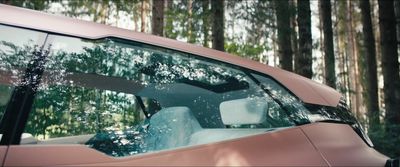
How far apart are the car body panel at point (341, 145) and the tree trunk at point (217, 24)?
27.5 ft

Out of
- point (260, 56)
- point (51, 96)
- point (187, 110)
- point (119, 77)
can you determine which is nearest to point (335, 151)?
point (187, 110)

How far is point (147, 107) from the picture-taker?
2289mm

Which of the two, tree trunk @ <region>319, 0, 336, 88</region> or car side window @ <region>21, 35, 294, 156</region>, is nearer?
car side window @ <region>21, 35, 294, 156</region>

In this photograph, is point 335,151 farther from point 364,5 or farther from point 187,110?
point 364,5

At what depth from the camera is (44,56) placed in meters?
1.68

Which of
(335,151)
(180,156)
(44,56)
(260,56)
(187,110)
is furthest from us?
(260,56)

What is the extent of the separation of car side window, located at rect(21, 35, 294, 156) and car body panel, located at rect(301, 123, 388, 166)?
16 centimetres

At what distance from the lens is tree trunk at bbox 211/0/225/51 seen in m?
10.4

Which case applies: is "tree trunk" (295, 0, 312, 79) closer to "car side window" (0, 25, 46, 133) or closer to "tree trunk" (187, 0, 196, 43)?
"tree trunk" (187, 0, 196, 43)

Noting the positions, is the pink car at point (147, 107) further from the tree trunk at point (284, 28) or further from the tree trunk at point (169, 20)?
the tree trunk at point (169, 20)

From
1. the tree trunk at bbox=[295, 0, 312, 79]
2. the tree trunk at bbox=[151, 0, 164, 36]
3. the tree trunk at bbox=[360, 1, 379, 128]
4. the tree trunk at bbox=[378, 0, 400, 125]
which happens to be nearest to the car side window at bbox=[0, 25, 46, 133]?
the tree trunk at bbox=[151, 0, 164, 36]

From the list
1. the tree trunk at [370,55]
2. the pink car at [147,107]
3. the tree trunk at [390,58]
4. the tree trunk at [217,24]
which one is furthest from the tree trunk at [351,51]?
the pink car at [147,107]

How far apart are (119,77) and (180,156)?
2.04 ft

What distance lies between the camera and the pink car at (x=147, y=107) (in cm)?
157
